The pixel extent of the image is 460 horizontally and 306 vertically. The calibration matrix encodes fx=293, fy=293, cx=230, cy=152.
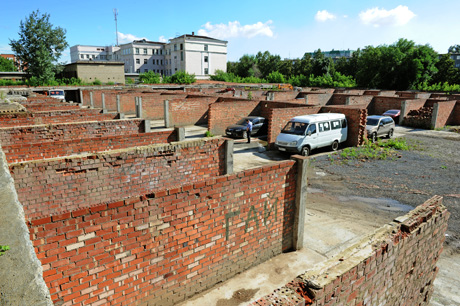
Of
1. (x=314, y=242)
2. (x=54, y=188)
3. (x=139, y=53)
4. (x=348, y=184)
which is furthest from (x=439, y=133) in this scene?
(x=139, y=53)

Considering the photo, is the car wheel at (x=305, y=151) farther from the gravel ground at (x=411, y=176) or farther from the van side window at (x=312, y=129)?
the van side window at (x=312, y=129)

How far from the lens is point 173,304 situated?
4824 millimetres

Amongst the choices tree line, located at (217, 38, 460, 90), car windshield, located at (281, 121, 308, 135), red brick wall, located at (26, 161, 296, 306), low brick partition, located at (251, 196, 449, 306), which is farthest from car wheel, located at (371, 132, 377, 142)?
tree line, located at (217, 38, 460, 90)

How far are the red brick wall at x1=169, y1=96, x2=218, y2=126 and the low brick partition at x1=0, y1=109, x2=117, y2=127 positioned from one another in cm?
1007

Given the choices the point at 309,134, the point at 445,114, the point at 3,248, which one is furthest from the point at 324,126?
the point at 445,114

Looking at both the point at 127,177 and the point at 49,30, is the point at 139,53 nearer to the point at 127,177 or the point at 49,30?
the point at 49,30

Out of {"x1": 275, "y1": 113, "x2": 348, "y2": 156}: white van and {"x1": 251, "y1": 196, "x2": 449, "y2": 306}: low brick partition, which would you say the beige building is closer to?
{"x1": 275, "y1": 113, "x2": 348, "y2": 156}: white van

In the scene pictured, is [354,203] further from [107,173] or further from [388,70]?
[388,70]

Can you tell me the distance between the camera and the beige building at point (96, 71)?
171 ft

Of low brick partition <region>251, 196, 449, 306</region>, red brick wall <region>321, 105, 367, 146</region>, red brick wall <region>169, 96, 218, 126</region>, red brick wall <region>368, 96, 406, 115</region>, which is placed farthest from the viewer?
red brick wall <region>368, 96, 406, 115</region>

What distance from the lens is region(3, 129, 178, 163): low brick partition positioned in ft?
24.1

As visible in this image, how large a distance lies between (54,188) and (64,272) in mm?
3346

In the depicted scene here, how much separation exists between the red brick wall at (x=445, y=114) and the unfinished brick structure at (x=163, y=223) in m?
21.9

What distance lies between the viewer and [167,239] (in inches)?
185
